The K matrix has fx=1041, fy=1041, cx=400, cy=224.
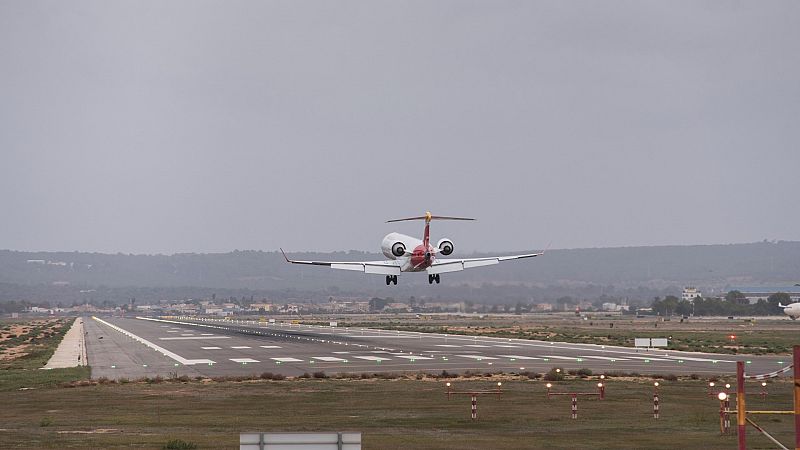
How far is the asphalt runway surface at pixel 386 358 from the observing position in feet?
238

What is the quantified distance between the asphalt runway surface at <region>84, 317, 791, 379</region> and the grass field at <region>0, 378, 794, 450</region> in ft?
34.2

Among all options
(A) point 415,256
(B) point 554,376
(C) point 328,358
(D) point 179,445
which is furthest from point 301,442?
(A) point 415,256

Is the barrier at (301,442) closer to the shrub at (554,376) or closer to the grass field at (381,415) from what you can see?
the grass field at (381,415)

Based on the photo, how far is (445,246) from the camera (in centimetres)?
10481

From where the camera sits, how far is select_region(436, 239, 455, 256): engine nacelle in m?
104

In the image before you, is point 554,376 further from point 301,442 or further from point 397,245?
point 301,442

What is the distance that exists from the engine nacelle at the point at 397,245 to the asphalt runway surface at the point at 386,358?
9.35 metres

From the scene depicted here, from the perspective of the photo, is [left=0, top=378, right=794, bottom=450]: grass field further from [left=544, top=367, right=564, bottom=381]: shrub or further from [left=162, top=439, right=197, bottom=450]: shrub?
[left=544, top=367, right=564, bottom=381]: shrub

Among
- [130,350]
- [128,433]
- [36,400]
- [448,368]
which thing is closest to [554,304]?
[130,350]

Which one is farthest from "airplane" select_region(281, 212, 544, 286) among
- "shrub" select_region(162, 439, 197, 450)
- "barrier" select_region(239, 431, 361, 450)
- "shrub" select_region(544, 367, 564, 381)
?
"barrier" select_region(239, 431, 361, 450)

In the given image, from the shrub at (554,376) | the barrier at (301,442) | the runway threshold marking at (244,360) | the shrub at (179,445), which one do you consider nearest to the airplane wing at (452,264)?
the runway threshold marking at (244,360)

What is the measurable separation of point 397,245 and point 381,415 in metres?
60.2

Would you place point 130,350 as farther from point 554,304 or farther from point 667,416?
point 554,304

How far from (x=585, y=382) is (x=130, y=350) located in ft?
186
